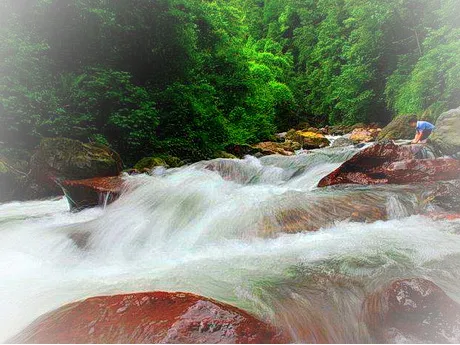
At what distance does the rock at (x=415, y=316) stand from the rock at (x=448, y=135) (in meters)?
5.24

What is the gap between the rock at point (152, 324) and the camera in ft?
5.24

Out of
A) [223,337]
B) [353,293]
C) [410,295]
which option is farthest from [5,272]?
[410,295]

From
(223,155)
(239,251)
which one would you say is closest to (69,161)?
(239,251)

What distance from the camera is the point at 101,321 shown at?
1.75 meters

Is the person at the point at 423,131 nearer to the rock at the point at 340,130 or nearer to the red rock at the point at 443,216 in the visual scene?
the red rock at the point at 443,216

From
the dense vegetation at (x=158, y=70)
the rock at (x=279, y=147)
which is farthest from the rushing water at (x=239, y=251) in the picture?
the rock at (x=279, y=147)

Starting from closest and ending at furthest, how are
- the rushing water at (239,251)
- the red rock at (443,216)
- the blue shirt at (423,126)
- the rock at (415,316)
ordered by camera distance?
the rock at (415,316)
the rushing water at (239,251)
the red rock at (443,216)
the blue shirt at (423,126)

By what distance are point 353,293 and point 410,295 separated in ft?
1.48

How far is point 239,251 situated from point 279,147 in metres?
9.76

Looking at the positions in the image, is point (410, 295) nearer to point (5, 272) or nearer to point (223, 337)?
point (223, 337)

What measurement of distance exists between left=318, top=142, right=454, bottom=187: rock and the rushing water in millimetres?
413

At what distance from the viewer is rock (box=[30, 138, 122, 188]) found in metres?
6.12

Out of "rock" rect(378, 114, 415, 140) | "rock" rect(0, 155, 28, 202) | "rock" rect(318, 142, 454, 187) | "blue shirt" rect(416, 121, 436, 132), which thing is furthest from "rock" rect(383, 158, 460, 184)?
"rock" rect(0, 155, 28, 202)

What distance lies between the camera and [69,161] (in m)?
6.12
